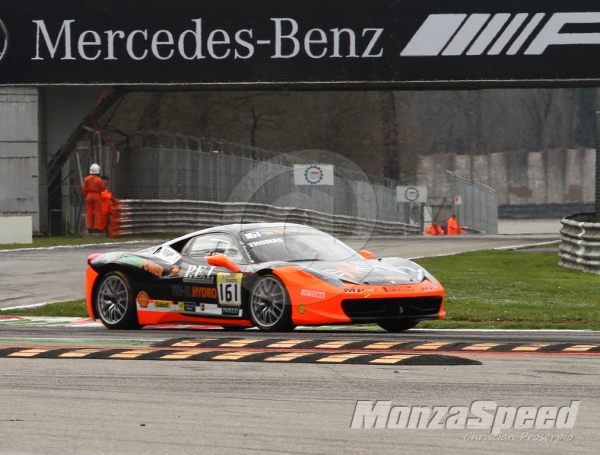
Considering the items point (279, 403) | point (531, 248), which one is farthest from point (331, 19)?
point (279, 403)

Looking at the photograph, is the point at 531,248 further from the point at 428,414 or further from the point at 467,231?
the point at 428,414

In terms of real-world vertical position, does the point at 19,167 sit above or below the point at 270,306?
above

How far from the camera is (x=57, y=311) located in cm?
1424

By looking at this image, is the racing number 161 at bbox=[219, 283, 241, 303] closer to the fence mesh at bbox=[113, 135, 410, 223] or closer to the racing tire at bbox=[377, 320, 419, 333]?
the racing tire at bbox=[377, 320, 419, 333]

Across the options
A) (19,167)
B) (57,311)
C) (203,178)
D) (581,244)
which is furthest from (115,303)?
(203,178)

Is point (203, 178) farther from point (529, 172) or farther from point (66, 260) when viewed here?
point (529, 172)

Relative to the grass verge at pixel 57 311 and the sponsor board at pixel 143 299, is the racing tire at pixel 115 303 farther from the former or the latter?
the grass verge at pixel 57 311

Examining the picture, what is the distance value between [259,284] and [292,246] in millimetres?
732

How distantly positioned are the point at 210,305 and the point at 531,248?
1753 centimetres

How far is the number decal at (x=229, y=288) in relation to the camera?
11141mm

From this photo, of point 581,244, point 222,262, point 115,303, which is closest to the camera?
point 222,262

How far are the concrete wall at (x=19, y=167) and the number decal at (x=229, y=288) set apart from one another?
2004cm

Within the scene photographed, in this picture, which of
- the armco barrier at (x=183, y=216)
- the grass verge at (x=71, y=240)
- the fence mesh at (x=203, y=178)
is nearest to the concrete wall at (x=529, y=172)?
the fence mesh at (x=203, y=178)

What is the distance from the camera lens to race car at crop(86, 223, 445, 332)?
35.1ft
